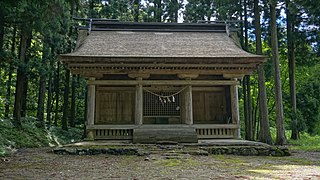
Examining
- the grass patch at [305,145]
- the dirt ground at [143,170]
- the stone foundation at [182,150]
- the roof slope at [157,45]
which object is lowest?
the grass patch at [305,145]

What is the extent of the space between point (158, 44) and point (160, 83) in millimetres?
2153

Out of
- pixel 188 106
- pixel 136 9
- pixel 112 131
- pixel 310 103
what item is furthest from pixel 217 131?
pixel 136 9

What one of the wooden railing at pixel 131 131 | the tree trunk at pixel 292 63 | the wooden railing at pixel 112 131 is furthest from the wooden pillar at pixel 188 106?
the tree trunk at pixel 292 63

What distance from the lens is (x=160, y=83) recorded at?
1191cm

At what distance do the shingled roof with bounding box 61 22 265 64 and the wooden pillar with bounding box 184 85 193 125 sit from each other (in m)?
1.41

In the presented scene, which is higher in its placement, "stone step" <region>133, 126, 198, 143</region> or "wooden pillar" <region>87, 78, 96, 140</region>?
"wooden pillar" <region>87, 78, 96, 140</region>

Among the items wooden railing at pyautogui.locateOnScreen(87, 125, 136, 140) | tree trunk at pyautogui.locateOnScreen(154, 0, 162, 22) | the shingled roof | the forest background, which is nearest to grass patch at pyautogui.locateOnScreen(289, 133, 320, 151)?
the forest background

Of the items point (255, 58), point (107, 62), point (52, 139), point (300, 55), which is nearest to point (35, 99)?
point (52, 139)

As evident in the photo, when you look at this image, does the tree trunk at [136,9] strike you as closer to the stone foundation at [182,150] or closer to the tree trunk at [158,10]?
the tree trunk at [158,10]

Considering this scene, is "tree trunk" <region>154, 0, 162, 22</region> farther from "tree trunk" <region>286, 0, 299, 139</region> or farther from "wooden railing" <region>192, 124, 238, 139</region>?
"wooden railing" <region>192, 124, 238, 139</region>

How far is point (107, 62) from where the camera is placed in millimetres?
11109

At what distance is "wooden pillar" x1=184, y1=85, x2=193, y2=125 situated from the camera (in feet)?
38.1

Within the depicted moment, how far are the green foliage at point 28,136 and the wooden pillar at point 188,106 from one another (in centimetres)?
662

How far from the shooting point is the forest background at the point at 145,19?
37.8 feet
